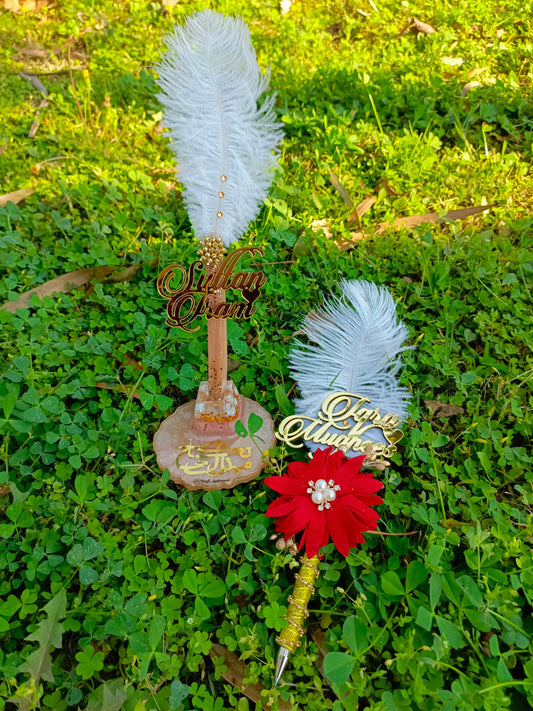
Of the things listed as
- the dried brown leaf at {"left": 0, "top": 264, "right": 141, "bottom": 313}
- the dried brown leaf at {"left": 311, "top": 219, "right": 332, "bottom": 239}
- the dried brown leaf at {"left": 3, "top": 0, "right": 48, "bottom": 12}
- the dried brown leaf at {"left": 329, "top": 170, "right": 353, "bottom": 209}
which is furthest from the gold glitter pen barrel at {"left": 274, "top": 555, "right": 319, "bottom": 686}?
the dried brown leaf at {"left": 3, "top": 0, "right": 48, "bottom": 12}

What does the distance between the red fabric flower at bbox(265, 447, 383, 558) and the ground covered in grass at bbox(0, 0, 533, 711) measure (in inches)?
5.6

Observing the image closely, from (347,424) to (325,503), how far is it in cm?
40

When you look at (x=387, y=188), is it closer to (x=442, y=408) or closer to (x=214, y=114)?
(x=442, y=408)

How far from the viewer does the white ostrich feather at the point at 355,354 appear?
7.74ft

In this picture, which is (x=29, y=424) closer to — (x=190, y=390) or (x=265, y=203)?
(x=190, y=390)

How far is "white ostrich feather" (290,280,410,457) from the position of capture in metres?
2.36

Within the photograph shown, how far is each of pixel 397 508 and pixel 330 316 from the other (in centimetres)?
94

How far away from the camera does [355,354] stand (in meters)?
2.44

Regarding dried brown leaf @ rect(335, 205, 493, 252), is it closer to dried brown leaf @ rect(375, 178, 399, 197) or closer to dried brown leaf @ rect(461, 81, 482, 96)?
dried brown leaf @ rect(375, 178, 399, 197)

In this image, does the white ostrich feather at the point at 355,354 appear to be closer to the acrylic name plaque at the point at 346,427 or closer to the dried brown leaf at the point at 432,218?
the acrylic name plaque at the point at 346,427

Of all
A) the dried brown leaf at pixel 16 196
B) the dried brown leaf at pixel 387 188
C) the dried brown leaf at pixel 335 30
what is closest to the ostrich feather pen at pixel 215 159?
the dried brown leaf at pixel 387 188

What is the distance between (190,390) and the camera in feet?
8.33

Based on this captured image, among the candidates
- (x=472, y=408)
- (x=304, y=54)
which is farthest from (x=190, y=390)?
(x=304, y=54)

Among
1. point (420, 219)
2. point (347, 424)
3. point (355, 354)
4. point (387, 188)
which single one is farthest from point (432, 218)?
point (347, 424)
